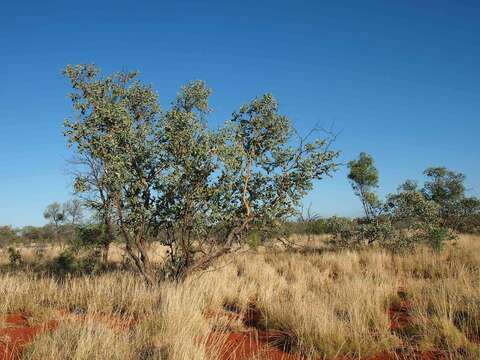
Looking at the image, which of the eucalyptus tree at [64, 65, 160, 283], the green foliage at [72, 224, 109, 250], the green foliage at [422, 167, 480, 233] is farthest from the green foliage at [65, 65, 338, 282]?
the green foliage at [422, 167, 480, 233]

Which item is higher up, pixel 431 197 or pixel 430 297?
pixel 431 197

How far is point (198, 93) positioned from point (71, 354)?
6.92 meters

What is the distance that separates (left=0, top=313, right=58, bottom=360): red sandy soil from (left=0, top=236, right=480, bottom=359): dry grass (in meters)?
0.28

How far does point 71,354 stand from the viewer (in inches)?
183

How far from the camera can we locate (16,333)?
6102mm

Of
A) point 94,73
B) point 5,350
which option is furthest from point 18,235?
point 5,350

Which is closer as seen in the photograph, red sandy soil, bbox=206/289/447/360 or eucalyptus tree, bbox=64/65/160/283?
red sandy soil, bbox=206/289/447/360

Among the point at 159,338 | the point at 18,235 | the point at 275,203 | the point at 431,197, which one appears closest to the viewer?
the point at 159,338

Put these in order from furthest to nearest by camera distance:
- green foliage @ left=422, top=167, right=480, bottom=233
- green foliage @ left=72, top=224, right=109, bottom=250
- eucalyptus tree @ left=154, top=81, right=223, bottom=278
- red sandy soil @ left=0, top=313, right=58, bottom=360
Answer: green foliage @ left=422, top=167, right=480, bottom=233, green foliage @ left=72, top=224, right=109, bottom=250, eucalyptus tree @ left=154, top=81, right=223, bottom=278, red sandy soil @ left=0, top=313, right=58, bottom=360

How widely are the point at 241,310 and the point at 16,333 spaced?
4.26m

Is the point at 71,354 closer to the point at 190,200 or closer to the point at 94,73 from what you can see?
the point at 190,200

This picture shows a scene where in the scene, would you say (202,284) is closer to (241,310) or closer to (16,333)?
(241,310)

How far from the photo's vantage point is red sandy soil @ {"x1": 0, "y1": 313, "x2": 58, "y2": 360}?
5.10m

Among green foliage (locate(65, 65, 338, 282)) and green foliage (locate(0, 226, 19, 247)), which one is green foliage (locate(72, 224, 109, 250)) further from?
green foliage (locate(0, 226, 19, 247))
